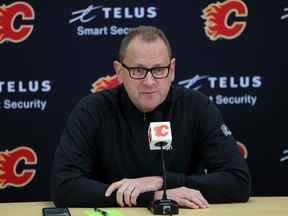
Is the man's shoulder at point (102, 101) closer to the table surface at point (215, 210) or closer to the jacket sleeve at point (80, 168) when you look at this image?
the jacket sleeve at point (80, 168)

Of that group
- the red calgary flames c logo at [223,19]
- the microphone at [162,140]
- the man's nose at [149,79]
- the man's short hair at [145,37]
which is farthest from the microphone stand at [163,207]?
the red calgary flames c logo at [223,19]

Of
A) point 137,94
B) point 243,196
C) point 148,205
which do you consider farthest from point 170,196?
point 137,94

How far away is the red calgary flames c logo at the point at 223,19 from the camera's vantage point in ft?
12.7

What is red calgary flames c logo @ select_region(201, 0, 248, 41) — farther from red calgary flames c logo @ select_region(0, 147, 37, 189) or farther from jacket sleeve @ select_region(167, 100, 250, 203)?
red calgary flames c logo @ select_region(0, 147, 37, 189)

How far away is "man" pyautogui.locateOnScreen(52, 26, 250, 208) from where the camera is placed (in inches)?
103

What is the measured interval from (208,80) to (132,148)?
1.21 meters

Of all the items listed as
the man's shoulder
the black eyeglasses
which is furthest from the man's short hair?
the man's shoulder

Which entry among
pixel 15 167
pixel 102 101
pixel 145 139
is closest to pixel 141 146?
pixel 145 139

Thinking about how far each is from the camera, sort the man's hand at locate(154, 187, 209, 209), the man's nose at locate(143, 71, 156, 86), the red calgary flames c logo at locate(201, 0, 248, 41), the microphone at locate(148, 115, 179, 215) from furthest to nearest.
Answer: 1. the red calgary flames c logo at locate(201, 0, 248, 41)
2. the man's nose at locate(143, 71, 156, 86)
3. the man's hand at locate(154, 187, 209, 209)
4. the microphone at locate(148, 115, 179, 215)

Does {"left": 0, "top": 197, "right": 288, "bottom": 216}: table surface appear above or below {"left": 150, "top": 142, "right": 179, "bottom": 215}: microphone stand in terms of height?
below

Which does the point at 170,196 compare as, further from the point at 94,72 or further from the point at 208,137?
the point at 94,72

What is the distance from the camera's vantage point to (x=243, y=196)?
262 cm

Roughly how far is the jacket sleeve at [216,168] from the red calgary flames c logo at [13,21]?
1404 millimetres

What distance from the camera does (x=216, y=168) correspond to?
2791 millimetres
